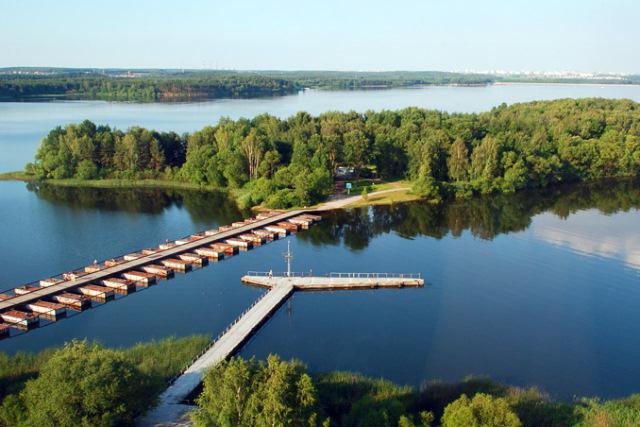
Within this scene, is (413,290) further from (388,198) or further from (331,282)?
(388,198)

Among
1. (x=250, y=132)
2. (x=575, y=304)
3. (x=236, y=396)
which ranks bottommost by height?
(x=575, y=304)

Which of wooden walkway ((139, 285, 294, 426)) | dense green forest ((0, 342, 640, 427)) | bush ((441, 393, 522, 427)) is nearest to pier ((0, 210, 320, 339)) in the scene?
wooden walkway ((139, 285, 294, 426))

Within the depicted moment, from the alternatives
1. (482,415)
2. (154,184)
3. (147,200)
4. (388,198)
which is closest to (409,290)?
(482,415)

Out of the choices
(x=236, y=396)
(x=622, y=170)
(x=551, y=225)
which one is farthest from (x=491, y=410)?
(x=622, y=170)

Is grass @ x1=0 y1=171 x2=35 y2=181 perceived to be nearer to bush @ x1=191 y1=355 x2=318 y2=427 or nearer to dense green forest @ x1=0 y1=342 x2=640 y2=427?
dense green forest @ x1=0 y1=342 x2=640 y2=427

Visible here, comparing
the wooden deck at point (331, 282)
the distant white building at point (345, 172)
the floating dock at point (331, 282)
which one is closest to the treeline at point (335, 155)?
the distant white building at point (345, 172)

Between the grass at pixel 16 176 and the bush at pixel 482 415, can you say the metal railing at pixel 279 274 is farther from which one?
the grass at pixel 16 176

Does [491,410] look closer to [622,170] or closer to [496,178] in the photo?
[496,178]
